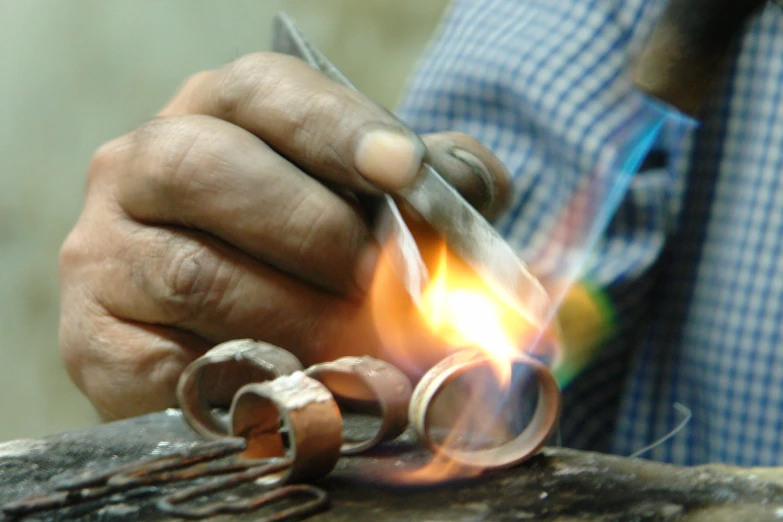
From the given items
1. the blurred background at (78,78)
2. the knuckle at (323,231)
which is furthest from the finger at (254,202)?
the blurred background at (78,78)

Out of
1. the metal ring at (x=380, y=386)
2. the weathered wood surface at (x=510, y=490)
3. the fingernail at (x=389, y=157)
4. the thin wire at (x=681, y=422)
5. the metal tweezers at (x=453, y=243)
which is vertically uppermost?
the fingernail at (x=389, y=157)

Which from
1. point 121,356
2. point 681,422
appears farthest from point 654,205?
point 121,356

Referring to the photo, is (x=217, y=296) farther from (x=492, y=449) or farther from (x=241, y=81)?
(x=492, y=449)

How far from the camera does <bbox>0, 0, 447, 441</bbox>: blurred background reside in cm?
159

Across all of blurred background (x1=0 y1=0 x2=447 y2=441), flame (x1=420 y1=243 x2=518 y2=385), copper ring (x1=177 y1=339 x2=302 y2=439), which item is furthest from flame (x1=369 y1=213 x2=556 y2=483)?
blurred background (x1=0 y1=0 x2=447 y2=441)

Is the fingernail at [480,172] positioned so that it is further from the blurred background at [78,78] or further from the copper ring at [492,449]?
the blurred background at [78,78]

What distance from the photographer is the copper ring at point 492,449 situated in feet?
1.43

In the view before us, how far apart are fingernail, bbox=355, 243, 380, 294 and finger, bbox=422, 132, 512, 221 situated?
84 mm

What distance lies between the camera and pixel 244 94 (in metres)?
0.66

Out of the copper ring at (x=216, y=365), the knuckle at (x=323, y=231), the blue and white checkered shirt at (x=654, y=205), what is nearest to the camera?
the copper ring at (x=216, y=365)

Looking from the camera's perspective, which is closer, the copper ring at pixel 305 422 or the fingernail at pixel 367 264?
the copper ring at pixel 305 422

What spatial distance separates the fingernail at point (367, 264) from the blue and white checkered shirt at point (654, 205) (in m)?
0.32

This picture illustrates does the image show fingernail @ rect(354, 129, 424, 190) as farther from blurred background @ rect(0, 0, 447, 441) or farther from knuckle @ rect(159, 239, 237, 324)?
blurred background @ rect(0, 0, 447, 441)

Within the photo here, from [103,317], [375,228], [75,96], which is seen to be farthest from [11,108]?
[375,228]
